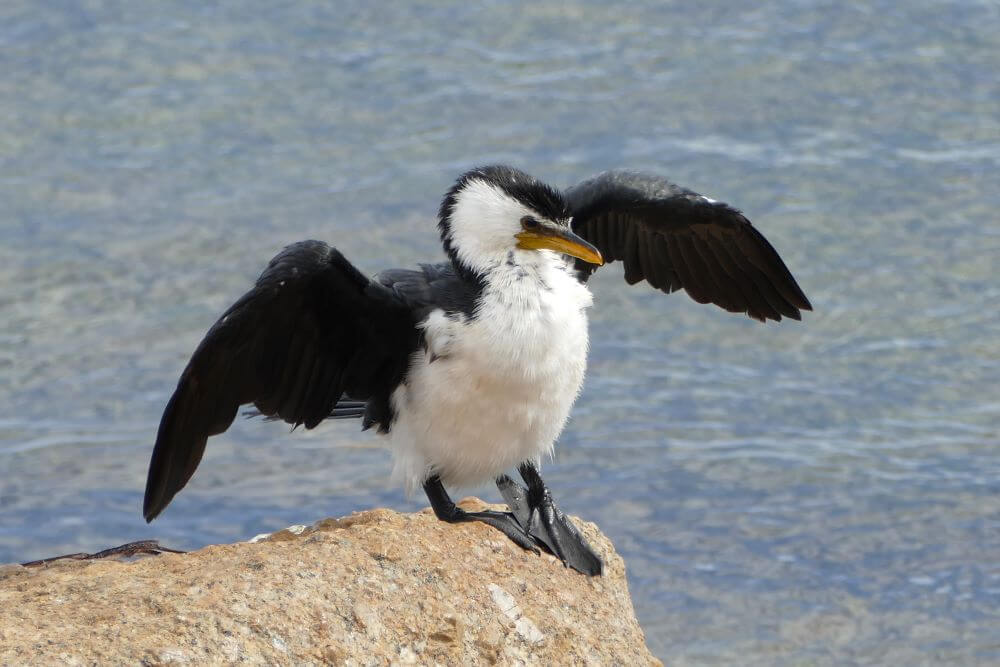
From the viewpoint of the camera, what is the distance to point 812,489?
791 centimetres

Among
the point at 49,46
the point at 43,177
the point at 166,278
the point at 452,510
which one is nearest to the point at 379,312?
the point at 452,510

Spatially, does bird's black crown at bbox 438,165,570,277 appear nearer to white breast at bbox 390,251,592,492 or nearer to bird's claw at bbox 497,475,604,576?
white breast at bbox 390,251,592,492

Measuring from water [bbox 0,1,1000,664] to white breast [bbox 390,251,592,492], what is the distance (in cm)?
237

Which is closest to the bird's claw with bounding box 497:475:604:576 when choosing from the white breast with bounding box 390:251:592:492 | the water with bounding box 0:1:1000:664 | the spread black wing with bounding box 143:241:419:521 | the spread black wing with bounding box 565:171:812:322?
the white breast with bounding box 390:251:592:492

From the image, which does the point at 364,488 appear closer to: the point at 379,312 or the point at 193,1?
the point at 379,312

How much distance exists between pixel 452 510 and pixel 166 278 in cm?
468

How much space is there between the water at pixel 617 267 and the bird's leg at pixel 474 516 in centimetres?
225

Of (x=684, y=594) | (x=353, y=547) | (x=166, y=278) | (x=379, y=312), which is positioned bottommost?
(x=684, y=594)

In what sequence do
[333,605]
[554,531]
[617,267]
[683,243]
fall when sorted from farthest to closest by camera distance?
[617,267] < [683,243] < [554,531] < [333,605]

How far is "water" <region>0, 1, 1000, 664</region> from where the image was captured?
24.6ft

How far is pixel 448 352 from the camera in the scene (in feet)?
15.6

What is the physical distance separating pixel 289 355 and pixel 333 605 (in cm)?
111

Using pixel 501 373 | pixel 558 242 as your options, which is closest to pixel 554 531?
pixel 501 373

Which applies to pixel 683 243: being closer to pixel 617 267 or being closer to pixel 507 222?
pixel 507 222
